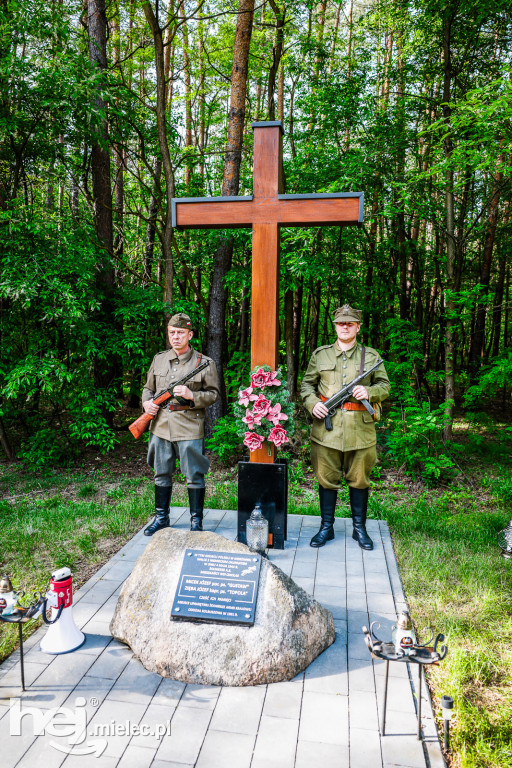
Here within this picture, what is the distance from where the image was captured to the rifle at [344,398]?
4172mm

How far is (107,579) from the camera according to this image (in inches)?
150

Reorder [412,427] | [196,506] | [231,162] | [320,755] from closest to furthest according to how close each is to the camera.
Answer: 1. [320,755]
2. [196,506]
3. [412,427]
4. [231,162]

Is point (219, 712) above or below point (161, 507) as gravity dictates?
below

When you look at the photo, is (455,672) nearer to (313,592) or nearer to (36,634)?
(313,592)

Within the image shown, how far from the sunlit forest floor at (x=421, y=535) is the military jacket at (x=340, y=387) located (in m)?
1.06

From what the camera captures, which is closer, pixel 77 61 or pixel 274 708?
pixel 274 708

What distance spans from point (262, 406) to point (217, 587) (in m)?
1.62

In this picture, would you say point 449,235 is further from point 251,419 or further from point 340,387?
point 251,419

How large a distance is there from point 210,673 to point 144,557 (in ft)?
2.55

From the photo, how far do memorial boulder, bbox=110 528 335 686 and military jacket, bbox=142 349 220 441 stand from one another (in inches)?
56.1

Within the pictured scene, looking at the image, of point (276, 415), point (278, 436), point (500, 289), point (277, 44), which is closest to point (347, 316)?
point (276, 415)

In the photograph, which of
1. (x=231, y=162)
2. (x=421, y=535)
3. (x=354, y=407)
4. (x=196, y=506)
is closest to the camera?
(x=354, y=407)

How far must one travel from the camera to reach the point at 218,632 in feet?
9.02

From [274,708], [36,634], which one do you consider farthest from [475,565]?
[36,634]
